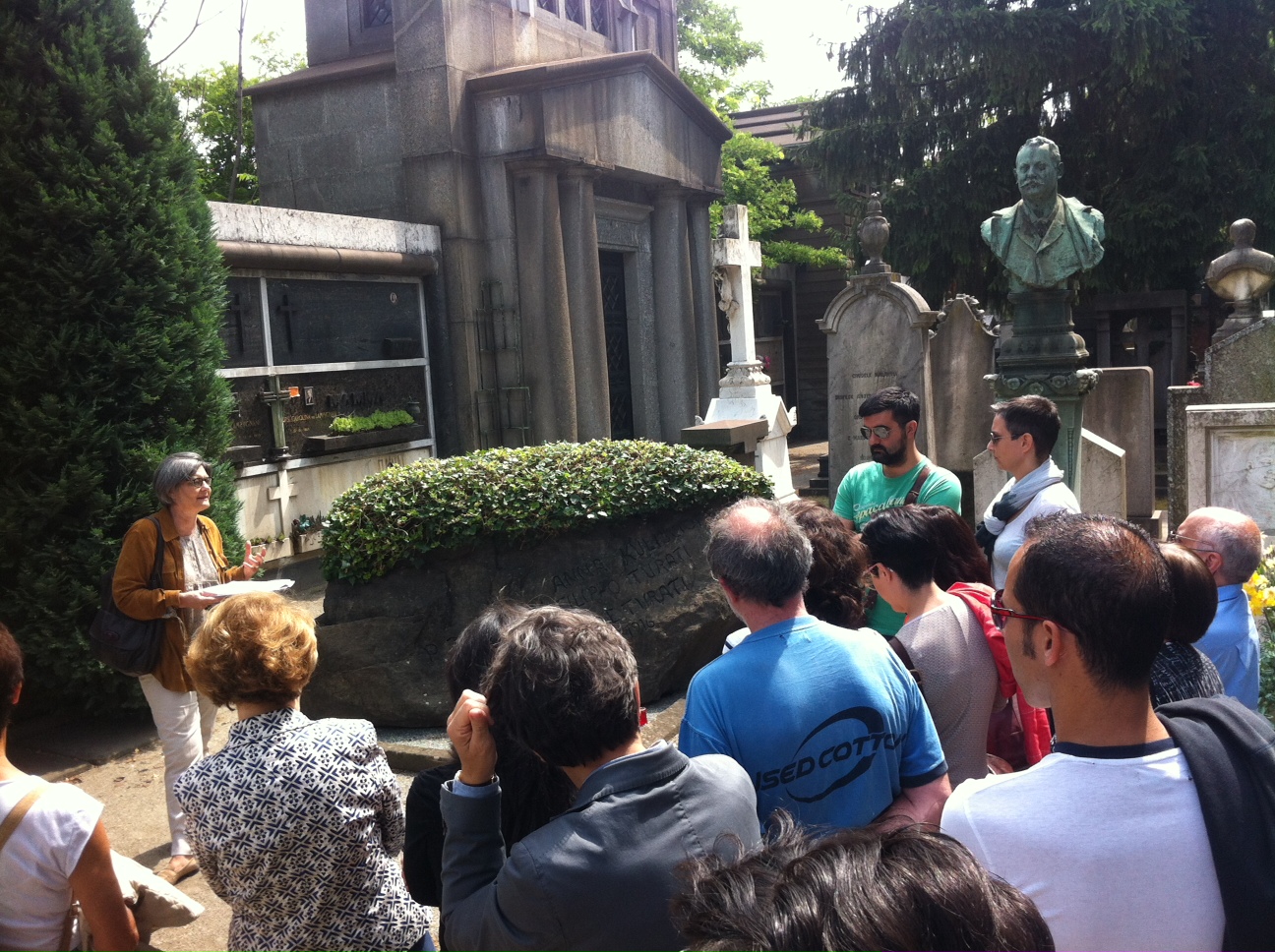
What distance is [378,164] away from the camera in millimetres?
13211

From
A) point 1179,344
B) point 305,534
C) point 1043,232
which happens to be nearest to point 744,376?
point 1043,232

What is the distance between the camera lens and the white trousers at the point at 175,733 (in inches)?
183

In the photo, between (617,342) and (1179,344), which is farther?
(1179,344)

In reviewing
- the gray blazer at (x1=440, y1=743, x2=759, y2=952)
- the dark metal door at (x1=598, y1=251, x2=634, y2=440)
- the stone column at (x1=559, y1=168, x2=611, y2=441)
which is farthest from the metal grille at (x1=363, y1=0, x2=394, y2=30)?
the gray blazer at (x1=440, y1=743, x2=759, y2=952)

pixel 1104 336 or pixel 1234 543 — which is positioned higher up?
pixel 1104 336

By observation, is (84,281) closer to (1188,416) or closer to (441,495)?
(441,495)

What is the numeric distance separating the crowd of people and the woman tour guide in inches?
84.0

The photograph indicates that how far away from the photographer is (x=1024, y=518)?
4418 millimetres

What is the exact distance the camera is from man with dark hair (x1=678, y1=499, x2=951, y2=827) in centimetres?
244

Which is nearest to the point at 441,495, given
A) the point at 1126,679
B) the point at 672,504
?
the point at 672,504

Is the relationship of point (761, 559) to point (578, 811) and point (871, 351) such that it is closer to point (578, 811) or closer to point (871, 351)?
point (578, 811)

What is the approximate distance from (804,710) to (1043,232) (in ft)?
24.8

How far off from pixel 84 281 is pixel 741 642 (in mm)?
5180

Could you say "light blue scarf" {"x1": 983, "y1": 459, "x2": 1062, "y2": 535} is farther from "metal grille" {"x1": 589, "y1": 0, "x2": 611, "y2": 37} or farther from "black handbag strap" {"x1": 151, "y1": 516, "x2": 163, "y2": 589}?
"metal grille" {"x1": 589, "y1": 0, "x2": 611, "y2": 37}
